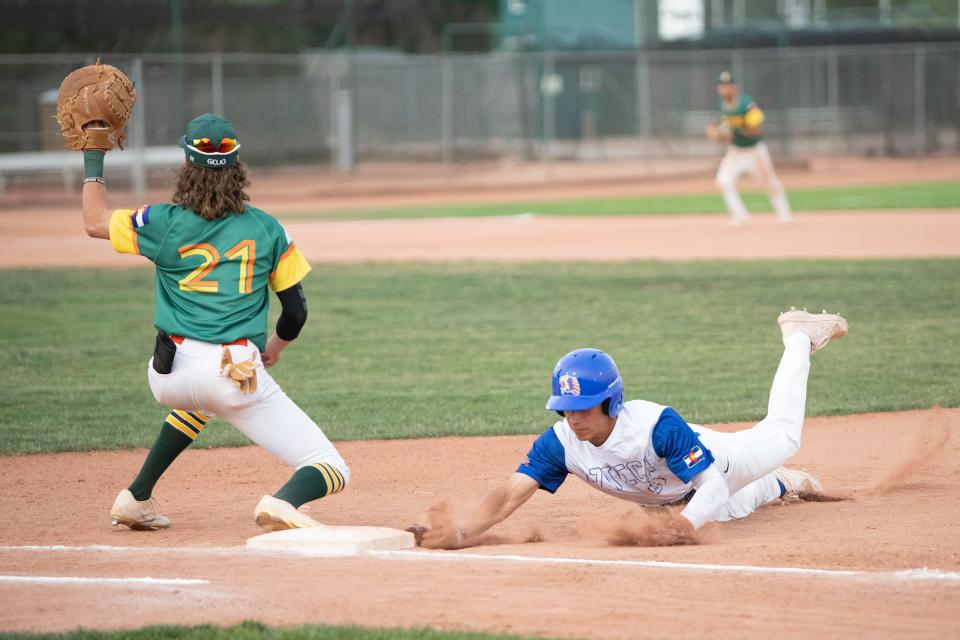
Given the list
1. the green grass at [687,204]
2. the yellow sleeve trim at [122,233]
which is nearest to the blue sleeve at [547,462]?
the yellow sleeve trim at [122,233]

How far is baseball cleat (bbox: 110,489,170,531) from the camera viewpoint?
18.2 feet

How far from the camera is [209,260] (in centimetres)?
518

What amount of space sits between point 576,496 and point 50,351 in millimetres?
6285

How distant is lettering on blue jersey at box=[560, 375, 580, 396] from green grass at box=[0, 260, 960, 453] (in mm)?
3100

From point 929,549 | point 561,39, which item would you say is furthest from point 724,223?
point 561,39

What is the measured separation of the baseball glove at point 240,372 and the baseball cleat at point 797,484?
258 centimetres

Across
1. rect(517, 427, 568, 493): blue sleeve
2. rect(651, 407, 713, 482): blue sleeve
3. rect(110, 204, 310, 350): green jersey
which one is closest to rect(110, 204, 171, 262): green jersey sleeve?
rect(110, 204, 310, 350): green jersey

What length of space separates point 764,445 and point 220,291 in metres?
2.49

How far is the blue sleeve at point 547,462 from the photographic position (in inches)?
209

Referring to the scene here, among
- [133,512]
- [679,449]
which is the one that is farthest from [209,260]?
[679,449]

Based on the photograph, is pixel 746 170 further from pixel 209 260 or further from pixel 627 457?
pixel 209 260

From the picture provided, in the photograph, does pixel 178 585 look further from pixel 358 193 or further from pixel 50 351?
pixel 358 193

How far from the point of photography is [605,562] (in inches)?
189

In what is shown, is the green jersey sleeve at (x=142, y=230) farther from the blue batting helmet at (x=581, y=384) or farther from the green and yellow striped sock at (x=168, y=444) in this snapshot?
the blue batting helmet at (x=581, y=384)
